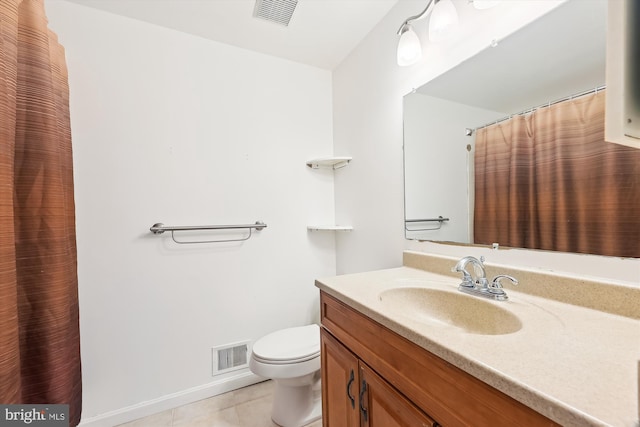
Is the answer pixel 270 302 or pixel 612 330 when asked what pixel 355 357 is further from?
pixel 270 302

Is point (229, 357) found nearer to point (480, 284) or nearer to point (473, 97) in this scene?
point (480, 284)

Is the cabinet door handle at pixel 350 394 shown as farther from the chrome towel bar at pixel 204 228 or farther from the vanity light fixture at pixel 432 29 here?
the vanity light fixture at pixel 432 29

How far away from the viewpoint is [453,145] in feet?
3.74

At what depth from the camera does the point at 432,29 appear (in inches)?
42.2

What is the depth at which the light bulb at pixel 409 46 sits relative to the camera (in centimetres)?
119

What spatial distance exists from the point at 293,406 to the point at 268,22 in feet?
7.39

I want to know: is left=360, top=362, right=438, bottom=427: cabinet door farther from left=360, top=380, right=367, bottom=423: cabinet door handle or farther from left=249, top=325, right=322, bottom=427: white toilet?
left=249, top=325, right=322, bottom=427: white toilet

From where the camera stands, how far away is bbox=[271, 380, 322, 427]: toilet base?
136 cm

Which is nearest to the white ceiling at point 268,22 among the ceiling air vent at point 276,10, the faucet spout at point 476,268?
the ceiling air vent at point 276,10

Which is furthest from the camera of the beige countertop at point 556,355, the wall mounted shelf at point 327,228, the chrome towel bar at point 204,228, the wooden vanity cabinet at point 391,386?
the wall mounted shelf at point 327,228

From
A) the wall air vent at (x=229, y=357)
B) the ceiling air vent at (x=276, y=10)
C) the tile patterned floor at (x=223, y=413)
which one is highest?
the ceiling air vent at (x=276, y=10)

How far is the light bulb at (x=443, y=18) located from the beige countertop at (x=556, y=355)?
3.42 feet

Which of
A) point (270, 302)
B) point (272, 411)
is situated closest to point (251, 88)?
point (270, 302)

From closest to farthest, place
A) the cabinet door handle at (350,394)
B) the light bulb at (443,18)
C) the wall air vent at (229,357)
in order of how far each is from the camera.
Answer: the cabinet door handle at (350,394) < the light bulb at (443,18) < the wall air vent at (229,357)
